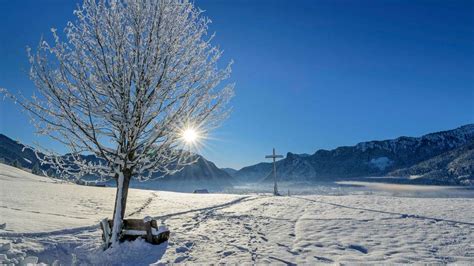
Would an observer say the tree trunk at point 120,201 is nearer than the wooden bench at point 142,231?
Yes

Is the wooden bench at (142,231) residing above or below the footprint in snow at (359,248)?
above

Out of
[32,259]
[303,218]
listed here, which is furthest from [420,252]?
[32,259]

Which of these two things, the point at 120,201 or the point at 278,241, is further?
the point at 278,241

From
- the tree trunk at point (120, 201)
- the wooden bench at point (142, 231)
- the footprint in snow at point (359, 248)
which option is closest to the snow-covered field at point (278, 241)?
the footprint in snow at point (359, 248)

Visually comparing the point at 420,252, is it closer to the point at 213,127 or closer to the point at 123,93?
the point at 213,127

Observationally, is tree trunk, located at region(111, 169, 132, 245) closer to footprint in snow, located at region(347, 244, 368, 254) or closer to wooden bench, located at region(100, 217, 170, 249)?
wooden bench, located at region(100, 217, 170, 249)

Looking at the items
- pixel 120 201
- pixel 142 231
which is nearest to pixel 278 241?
pixel 142 231

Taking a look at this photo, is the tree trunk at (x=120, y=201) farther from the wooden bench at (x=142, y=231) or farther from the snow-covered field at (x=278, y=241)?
the snow-covered field at (x=278, y=241)

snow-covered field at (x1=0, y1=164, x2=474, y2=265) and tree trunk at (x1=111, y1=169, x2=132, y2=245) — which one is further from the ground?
tree trunk at (x1=111, y1=169, x2=132, y2=245)

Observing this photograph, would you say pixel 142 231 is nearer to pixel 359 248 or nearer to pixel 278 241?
pixel 278 241

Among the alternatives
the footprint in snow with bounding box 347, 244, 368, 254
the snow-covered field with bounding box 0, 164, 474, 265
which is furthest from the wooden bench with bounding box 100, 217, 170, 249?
the footprint in snow with bounding box 347, 244, 368, 254

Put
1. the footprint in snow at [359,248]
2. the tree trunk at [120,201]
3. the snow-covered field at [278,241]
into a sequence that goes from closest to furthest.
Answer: the snow-covered field at [278,241]
the footprint in snow at [359,248]
the tree trunk at [120,201]

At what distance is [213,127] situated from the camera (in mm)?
9266

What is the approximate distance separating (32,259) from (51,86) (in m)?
3.98
